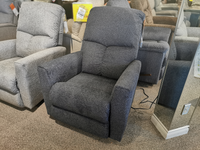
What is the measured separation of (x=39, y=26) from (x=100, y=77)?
3.04ft

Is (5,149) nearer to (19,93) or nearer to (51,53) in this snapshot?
(19,93)

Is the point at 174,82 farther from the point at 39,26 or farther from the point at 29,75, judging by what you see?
the point at 39,26

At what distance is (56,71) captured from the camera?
3.85ft

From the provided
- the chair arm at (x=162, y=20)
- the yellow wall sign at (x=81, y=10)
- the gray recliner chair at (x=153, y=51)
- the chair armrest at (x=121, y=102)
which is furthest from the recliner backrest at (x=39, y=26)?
the chair arm at (x=162, y=20)

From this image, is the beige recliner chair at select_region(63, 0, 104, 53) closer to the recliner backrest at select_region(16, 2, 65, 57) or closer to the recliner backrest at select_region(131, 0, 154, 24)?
the recliner backrest at select_region(16, 2, 65, 57)

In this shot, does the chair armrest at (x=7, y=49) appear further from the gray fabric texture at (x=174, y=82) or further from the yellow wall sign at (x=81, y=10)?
the gray fabric texture at (x=174, y=82)

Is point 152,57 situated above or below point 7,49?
above

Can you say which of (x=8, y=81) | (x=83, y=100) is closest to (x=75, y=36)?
(x=8, y=81)

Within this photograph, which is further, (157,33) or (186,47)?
(157,33)

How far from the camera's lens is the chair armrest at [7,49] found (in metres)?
1.64

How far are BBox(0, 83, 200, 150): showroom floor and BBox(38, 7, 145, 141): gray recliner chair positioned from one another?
5.8 inches

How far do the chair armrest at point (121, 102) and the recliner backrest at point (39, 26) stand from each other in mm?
1017

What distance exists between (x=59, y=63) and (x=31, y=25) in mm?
768

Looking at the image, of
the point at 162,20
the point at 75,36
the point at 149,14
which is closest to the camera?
the point at 75,36
